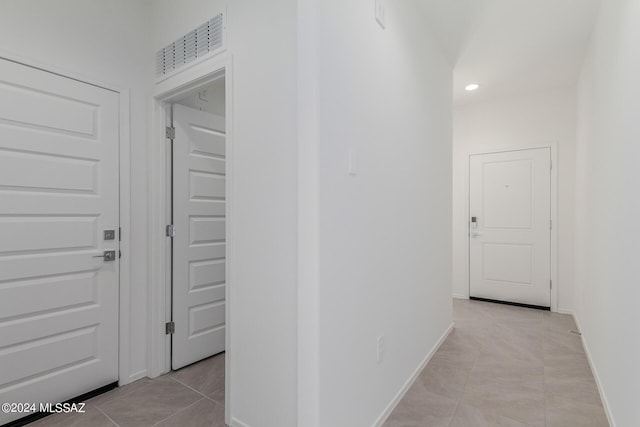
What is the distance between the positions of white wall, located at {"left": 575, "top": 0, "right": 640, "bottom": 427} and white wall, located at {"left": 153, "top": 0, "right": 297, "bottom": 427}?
156 centimetres

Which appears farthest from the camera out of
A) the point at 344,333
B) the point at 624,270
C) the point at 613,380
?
the point at 613,380

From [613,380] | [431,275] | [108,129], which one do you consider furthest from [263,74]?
[613,380]

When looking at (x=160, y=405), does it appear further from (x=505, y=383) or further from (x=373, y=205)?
(x=505, y=383)

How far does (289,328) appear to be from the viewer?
1577mm

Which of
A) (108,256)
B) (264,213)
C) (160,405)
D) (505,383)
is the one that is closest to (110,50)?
(108,256)

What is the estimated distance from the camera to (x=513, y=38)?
285cm

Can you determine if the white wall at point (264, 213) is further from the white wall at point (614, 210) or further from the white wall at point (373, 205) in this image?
the white wall at point (614, 210)

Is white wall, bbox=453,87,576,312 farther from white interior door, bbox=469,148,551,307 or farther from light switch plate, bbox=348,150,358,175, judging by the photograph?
light switch plate, bbox=348,150,358,175

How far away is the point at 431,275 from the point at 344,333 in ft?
4.72

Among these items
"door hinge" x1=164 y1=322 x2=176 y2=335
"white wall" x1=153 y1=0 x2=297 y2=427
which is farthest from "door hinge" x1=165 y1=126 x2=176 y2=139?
"door hinge" x1=164 y1=322 x2=176 y2=335

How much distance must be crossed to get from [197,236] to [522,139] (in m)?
3.99

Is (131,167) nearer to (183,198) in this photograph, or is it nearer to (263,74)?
(183,198)

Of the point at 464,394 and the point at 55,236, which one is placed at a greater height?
the point at 55,236

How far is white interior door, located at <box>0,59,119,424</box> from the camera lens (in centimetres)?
182
